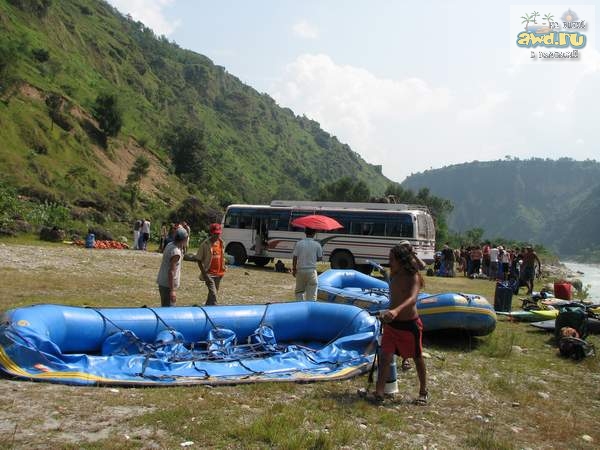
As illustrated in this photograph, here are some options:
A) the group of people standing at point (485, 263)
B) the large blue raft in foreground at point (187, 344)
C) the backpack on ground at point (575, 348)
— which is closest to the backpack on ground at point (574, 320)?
the backpack on ground at point (575, 348)

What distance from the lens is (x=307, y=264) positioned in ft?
29.9

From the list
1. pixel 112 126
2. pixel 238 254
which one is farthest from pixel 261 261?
pixel 112 126

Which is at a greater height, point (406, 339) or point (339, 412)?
point (406, 339)

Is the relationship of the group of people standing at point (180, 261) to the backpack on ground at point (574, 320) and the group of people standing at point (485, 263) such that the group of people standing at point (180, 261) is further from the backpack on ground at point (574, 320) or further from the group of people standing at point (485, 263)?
the group of people standing at point (485, 263)

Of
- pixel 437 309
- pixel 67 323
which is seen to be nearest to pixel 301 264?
pixel 437 309

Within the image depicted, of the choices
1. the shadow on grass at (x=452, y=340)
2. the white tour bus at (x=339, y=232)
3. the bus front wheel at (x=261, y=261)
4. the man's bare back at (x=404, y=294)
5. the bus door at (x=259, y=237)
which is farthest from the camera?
the bus front wheel at (x=261, y=261)

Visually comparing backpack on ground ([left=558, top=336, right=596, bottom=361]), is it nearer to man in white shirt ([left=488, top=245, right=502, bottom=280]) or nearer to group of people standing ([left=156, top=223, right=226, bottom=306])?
group of people standing ([left=156, top=223, right=226, bottom=306])

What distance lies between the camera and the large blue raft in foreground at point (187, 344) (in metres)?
5.88

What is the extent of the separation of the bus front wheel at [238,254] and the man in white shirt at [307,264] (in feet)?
42.7

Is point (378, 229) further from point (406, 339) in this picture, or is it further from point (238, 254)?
point (406, 339)

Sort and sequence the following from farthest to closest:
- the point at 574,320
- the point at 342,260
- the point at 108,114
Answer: the point at 108,114 → the point at 342,260 → the point at 574,320

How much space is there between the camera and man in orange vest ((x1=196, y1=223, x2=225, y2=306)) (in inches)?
338

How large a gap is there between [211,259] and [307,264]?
5.12 ft

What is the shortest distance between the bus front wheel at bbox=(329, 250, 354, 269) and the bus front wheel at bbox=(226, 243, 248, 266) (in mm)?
3684
